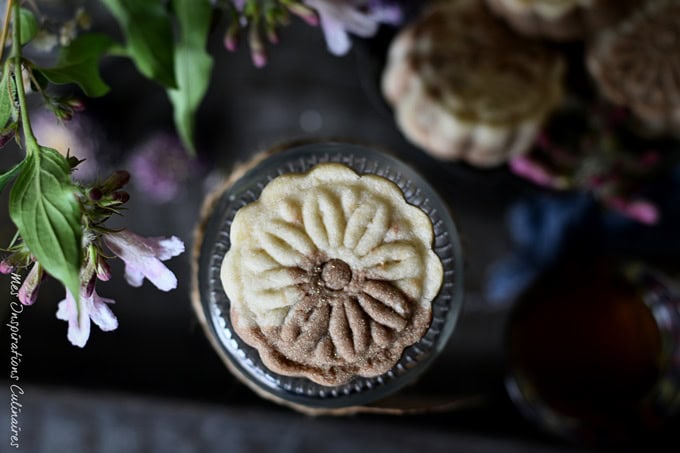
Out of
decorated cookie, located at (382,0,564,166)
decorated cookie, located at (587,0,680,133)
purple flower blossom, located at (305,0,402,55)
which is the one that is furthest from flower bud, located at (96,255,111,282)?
decorated cookie, located at (587,0,680,133)

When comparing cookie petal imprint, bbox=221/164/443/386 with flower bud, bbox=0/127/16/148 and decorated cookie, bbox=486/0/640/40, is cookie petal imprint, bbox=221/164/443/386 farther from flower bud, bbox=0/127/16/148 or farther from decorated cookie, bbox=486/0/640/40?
decorated cookie, bbox=486/0/640/40

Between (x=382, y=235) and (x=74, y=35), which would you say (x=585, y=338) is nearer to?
(x=382, y=235)

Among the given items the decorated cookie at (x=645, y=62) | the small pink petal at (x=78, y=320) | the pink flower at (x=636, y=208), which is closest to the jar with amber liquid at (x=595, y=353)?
the pink flower at (x=636, y=208)

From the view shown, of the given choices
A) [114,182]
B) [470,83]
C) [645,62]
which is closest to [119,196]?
[114,182]

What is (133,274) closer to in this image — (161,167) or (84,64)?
(84,64)

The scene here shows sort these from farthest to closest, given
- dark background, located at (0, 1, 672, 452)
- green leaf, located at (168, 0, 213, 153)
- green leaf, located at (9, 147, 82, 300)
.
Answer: dark background, located at (0, 1, 672, 452)
green leaf, located at (168, 0, 213, 153)
green leaf, located at (9, 147, 82, 300)

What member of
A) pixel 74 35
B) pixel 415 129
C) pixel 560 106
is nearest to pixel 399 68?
pixel 415 129
